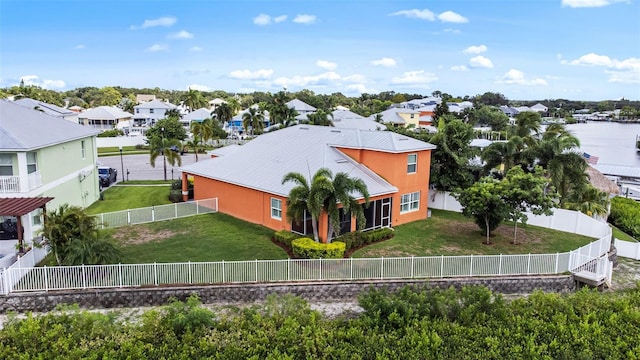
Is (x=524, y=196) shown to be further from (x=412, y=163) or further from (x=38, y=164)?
(x=38, y=164)

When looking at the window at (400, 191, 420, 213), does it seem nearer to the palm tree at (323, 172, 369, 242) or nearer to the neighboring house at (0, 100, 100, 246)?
the palm tree at (323, 172, 369, 242)

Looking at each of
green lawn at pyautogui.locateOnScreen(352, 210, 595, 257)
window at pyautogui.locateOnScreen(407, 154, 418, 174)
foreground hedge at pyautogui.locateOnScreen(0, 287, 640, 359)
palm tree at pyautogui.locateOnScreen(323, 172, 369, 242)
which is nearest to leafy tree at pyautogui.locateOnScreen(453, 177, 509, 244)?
green lawn at pyautogui.locateOnScreen(352, 210, 595, 257)

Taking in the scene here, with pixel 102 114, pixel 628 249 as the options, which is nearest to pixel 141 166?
pixel 102 114

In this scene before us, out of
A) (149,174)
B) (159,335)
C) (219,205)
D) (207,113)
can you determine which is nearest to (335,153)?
(219,205)

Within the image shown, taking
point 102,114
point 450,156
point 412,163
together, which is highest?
point 102,114

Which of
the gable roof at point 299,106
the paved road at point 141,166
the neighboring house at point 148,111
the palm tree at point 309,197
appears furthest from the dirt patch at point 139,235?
the neighboring house at point 148,111

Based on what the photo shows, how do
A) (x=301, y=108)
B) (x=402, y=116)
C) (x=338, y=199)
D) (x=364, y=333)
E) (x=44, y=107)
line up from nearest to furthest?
(x=364, y=333)
(x=338, y=199)
(x=44, y=107)
(x=301, y=108)
(x=402, y=116)

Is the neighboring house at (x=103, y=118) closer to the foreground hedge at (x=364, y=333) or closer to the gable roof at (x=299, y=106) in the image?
the gable roof at (x=299, y=106)
